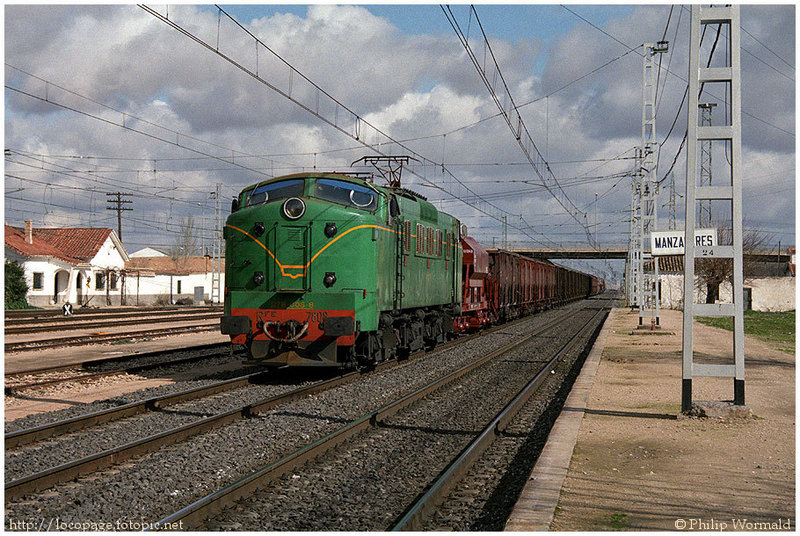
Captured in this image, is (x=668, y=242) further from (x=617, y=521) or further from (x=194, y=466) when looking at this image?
(x=194, y=466)

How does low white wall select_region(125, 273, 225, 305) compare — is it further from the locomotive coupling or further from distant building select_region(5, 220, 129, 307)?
the locomotive coupling

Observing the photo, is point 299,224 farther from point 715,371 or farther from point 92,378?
point 715,371

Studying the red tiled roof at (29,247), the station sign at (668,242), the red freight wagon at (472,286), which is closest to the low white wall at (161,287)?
the red tiled roof at (29,247)

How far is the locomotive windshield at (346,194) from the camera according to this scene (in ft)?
44.1

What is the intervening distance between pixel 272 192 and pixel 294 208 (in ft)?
3.30

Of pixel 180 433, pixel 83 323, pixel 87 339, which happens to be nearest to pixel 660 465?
pixel 180 433

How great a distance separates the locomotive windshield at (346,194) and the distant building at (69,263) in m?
39.6

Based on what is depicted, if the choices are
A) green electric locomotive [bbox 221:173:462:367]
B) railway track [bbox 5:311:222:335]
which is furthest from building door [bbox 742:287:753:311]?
green electric locomotive [bbox 221:173:462:367]

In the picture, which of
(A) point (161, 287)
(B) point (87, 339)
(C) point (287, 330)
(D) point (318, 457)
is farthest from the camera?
(A) point (161, 287)

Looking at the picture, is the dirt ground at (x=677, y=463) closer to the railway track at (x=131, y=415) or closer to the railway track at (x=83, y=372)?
the railway track at (x=131, y=415)

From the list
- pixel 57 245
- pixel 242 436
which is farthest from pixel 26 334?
pixel 57 245

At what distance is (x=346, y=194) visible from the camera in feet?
44.3

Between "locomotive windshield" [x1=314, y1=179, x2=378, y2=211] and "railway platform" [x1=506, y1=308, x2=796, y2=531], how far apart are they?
200 inches

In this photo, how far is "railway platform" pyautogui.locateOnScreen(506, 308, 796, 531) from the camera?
576 centimetres
